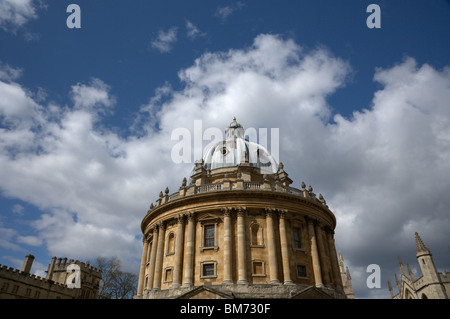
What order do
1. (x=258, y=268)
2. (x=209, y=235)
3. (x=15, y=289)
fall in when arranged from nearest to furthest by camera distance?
1. (x=258, y=268)
2. (x=209, y=235)
3. (x=15, y=289)

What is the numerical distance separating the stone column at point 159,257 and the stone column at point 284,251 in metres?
12.7

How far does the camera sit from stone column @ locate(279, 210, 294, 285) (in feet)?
85.6

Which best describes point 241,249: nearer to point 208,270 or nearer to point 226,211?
point 208,270

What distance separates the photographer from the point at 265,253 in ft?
89.8

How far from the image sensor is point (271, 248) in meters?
27.2

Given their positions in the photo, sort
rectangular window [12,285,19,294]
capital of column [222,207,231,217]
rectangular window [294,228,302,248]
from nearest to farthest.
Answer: capital of column [222,207,231,217], rectangular window [294,228,302,248], rectangular window [12,285,19,294]

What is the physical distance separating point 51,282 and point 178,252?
36.7 m

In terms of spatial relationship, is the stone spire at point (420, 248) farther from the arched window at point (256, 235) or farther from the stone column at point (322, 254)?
the arched window at point (256, 235)

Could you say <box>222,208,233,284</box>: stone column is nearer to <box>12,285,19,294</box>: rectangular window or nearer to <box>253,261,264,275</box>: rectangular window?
<box>253,261,264,275</box>: rectangular window

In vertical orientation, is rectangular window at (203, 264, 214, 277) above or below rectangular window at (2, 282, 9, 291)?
below

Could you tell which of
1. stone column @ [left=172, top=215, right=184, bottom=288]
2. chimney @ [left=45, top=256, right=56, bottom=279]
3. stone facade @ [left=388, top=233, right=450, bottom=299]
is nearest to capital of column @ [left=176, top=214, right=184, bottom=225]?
stone column @ [left=172, top=215, right=184, bottom=288]

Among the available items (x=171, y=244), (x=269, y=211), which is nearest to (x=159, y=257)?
(x=171, y=244)

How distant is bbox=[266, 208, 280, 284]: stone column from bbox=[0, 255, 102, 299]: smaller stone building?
1598 inches
